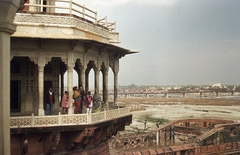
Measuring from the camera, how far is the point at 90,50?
45.5ft

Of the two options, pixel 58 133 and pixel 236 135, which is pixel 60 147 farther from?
pixel 236 135

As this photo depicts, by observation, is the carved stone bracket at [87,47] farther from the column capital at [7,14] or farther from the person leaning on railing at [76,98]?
the column capital at [7,14]

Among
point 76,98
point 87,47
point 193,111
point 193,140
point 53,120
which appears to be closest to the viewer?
point 53,120

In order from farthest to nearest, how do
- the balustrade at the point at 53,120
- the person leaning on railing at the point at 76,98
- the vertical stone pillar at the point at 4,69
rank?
1. the person leaning on railing at the point at 76,98
2. the balustrade at the point at 53,120
3. the vertical stone pillar at the point at 4,69

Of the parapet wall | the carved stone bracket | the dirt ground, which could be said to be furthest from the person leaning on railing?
the dirt ground

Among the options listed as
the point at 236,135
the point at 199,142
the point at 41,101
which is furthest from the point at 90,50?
the point at 236,135

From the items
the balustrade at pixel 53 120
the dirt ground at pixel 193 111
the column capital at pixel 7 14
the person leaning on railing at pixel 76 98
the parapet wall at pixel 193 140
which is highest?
the column capital at pixel 7 14

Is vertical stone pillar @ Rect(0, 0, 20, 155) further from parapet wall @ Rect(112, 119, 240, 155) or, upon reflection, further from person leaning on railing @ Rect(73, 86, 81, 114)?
parapet wall @ Rect(112, 119, 240, 155)

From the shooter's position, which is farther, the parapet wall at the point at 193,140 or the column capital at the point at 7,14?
the parapet wall at the point at 193,140

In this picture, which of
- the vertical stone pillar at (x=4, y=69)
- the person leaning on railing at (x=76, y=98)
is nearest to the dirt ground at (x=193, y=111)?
the person leaning on railing at (x=76, y=98)

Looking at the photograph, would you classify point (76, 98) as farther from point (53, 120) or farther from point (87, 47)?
point (87, 47)

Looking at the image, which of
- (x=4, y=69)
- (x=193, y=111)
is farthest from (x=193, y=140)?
(x=193, y=111)

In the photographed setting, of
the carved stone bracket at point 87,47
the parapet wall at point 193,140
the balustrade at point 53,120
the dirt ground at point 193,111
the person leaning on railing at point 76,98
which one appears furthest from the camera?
the dirt ground at point 193,111

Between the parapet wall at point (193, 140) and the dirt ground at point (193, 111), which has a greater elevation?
the parapet wall at point (193, 140)
